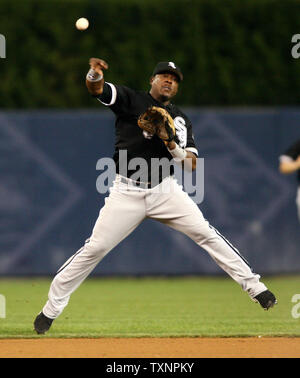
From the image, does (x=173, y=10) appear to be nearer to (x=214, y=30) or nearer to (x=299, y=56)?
(x=214, y=30)

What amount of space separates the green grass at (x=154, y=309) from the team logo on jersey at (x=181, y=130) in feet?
4.85

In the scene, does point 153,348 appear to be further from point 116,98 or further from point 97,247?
point 116,98

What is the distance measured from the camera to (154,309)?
26.2ft

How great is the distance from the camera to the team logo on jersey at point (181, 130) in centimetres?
625

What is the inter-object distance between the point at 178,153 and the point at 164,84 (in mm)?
555

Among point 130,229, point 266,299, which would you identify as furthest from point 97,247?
point 266,299

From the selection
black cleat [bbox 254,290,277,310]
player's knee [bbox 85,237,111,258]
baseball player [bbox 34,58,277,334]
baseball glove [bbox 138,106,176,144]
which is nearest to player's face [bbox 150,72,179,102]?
baseball player [bbox 34,58,277,334]

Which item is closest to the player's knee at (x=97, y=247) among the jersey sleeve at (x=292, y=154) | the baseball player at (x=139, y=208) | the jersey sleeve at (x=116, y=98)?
the baseball player at (x=139, y=208)

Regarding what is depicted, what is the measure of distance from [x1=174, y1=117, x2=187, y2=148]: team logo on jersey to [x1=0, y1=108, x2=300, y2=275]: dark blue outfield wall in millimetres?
4640

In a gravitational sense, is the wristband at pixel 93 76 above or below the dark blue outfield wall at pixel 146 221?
above

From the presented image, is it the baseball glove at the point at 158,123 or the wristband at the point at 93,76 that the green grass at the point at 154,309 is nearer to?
the baseball glove at the point at 158,123

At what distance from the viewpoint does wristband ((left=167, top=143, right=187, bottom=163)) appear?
5.94 meters

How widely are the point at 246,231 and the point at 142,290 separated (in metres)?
1.94

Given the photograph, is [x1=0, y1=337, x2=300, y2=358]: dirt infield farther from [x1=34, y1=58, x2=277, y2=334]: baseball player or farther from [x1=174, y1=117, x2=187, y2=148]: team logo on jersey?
[x1=174, y1=117, x2=187, y2=148]: team logo on jersey
